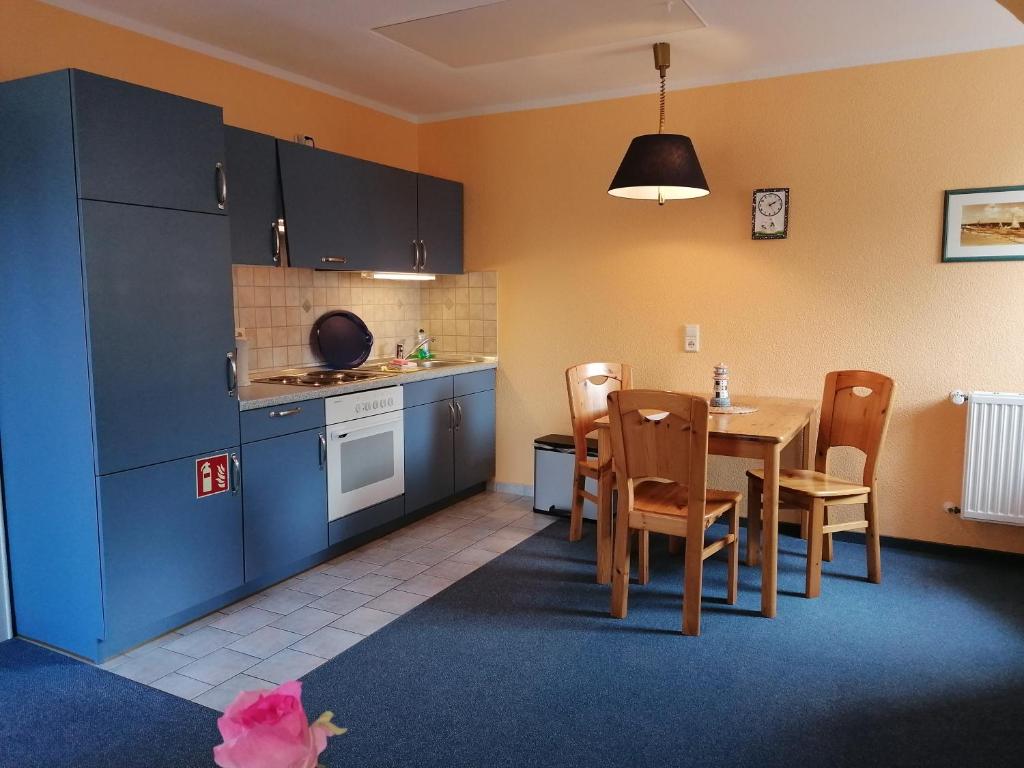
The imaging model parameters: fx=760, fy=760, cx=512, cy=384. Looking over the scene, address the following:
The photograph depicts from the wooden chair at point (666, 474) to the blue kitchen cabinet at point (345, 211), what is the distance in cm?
172

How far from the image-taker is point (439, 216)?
4.62m

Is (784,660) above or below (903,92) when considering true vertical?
below

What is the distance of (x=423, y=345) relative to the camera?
15.9 feet

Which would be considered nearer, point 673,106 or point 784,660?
point 784,660

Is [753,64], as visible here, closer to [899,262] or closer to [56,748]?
[899,262]

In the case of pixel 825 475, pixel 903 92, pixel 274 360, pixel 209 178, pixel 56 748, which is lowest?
pixel 56 748

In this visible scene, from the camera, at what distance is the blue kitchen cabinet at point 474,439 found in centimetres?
454

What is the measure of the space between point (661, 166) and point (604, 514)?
153cm

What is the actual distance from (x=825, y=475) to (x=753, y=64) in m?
2.07

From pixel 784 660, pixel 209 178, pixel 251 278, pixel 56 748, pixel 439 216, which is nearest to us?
pixel 56 748

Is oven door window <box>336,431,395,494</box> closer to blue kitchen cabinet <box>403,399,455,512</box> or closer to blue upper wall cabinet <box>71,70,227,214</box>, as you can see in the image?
blue kitchen cabinet <box>403,399,455,512</box>

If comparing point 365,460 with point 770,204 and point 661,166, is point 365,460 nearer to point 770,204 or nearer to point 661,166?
point 661,166

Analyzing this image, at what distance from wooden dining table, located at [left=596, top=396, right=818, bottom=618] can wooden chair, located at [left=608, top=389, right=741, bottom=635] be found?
16cm

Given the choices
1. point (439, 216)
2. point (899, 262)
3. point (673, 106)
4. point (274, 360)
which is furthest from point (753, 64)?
point (274, 360)
